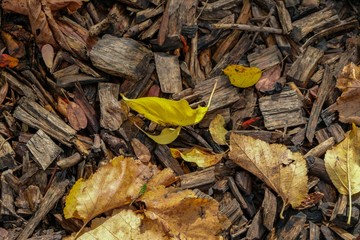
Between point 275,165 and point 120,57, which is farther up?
point 120,57

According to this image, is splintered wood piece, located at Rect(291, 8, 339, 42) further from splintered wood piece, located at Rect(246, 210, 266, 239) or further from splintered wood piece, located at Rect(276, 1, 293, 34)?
splintered wood piece, located at Rect(246, 210, 266, 239)

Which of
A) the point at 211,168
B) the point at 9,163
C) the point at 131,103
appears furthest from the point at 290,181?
the point at 9,163

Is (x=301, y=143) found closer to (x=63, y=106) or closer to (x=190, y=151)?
(x=190, y=151)

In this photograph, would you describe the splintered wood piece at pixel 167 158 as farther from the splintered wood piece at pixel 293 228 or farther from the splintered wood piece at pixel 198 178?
the splintered wood piece at pixel 293 228

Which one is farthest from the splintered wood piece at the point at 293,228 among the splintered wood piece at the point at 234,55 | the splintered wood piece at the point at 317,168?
the splintered wood piece at the point at 234,55

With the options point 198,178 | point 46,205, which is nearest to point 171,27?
point 198,178

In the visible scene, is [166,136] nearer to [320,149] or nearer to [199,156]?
[199,156]
